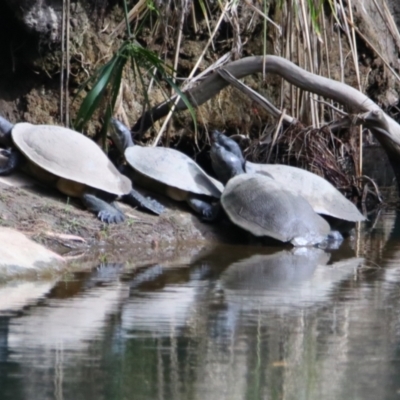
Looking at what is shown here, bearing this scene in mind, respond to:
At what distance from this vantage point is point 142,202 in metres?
7.13

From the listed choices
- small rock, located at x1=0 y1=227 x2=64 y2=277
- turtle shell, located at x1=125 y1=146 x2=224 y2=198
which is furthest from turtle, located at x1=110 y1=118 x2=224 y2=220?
small rock, located at x1=0 y1=227 x2=64 y2=277

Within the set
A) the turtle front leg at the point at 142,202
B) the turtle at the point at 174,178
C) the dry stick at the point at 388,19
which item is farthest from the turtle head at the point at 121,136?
the dry stick at the point at 388,19

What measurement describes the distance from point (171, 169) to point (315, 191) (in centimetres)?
116

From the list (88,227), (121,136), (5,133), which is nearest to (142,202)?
(88,227)

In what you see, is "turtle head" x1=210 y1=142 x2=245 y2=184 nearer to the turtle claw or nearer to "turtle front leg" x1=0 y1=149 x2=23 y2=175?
the turtle claw

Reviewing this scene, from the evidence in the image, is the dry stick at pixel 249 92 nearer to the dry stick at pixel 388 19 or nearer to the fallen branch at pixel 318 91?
Result: the fallen branch at pixel 318 91

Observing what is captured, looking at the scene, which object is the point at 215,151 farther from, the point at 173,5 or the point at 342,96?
the point at 173,5

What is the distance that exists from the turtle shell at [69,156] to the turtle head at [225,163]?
0.98 m

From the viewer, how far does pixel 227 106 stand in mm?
10328

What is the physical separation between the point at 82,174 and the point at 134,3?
3.14m

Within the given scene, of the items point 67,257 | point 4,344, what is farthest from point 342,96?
point 4,344

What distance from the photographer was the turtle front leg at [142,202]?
23.3 feet

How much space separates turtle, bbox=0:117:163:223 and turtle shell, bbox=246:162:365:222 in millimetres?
1113

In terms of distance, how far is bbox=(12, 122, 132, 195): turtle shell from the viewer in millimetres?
6688
